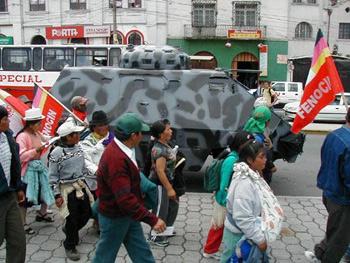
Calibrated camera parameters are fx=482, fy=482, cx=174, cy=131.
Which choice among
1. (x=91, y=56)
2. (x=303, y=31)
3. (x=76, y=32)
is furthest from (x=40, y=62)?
(x=303, y=31)

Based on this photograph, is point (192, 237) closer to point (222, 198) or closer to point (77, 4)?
point (222, 198)

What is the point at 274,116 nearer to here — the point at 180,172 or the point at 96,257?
the point at 180,172

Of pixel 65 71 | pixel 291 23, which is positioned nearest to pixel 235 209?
pixel 65 71

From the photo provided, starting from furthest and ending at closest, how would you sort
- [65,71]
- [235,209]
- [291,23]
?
[291,23] < [65,71] < [235,209]

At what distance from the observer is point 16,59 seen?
19172mm

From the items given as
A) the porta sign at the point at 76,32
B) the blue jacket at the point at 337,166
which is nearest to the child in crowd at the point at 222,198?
the blue jacket at the point at 337,166

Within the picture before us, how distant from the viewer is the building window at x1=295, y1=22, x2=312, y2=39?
32875 mm

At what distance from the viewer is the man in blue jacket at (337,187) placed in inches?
167

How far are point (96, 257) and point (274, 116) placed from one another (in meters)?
4.83

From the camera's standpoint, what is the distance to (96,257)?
4004 mm

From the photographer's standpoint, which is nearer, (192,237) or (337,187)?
(337,187)

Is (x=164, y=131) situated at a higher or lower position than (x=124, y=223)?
higher

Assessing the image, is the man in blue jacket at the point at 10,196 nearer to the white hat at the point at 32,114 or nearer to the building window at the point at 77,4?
the white hat at the point at 32,114

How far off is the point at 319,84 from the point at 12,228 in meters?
3.44
